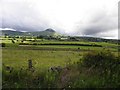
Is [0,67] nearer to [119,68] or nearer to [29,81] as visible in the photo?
[29,81]

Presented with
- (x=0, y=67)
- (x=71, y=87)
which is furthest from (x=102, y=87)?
(x=0, y=67)

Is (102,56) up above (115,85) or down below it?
above

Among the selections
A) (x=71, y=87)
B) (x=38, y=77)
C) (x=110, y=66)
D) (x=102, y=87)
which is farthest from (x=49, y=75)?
(x=110, y=66)

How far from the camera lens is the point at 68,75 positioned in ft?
37.1

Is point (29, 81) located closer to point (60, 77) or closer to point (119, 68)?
point (60, 77)

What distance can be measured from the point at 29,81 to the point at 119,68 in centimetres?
424

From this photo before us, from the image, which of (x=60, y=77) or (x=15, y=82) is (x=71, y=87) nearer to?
(x=60, y=77)

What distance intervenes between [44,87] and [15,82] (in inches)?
46.5

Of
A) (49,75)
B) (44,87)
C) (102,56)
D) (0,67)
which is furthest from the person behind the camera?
(102,56)

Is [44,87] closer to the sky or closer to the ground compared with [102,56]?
A: closer to the ground

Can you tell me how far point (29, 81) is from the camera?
10469 mm

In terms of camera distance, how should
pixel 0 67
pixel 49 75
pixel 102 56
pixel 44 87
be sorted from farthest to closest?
pixel 102 56 < pixel 0 67 < pixel 49 75 < pixel 44 87

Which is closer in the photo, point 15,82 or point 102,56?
point 15,82

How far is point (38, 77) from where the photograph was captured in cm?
1072
